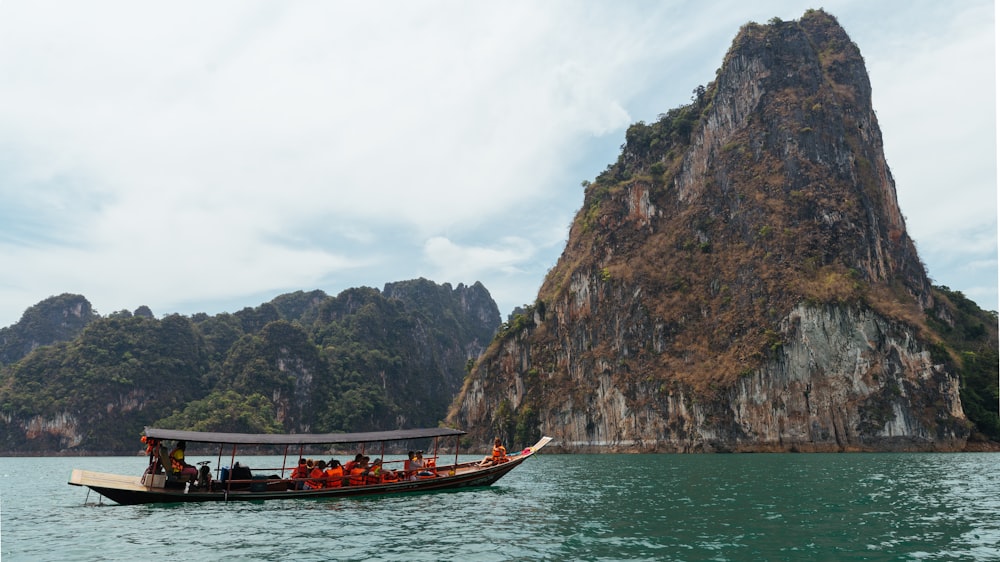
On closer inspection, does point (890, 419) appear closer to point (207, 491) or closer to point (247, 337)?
point (207, 491)

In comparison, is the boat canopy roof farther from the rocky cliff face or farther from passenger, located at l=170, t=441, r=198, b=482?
the rocky cliff face

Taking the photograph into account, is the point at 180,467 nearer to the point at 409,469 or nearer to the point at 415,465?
the point at 409,469

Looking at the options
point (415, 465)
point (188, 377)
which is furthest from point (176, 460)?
point (188, 377)

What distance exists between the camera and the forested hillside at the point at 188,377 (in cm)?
12875

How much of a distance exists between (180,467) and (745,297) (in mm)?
77867

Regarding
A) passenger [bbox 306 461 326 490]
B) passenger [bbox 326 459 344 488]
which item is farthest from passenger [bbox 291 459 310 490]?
passenger [bbox 326 459 344 488]

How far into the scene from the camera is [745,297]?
87.8 metres

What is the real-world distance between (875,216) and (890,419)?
1267 inches

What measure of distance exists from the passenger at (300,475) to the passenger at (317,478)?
24 centimetres

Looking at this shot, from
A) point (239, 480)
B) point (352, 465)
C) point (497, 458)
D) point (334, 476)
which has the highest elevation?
point (497, 458)

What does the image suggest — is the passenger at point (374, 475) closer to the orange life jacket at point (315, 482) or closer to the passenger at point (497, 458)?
the orange life jacket at point (315, 482)

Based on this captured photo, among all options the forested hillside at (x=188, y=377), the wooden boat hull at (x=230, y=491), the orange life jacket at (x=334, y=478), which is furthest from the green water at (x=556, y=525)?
the forested hillside at (x=188, y=377)

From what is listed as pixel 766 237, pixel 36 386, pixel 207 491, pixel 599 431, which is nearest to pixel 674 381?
pixel 599 431

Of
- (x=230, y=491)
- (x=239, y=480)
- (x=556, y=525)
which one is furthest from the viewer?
(x=239, y=480)
